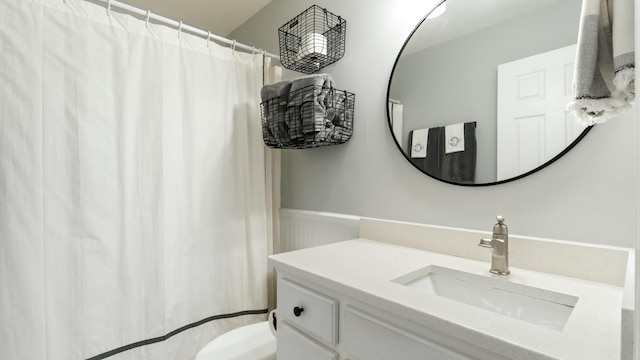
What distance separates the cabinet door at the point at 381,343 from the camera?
623mm

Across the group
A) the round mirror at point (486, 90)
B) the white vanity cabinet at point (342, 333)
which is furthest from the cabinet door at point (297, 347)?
the round mirror at point (486, 90)

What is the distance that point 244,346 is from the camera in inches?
49.3

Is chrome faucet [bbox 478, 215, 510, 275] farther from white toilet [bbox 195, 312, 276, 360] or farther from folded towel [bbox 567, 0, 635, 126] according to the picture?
white toilet [bbox 195, 312, 276, 360]

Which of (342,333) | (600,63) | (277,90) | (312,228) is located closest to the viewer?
(600,63)

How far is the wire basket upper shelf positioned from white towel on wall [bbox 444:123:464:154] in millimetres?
721

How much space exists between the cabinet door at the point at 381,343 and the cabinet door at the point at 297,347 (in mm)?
91

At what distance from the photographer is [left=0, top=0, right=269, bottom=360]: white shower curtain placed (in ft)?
3.59

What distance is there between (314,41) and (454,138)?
0.84 metres

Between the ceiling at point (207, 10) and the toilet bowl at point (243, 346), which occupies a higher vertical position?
the ceiling at point (207, 10)

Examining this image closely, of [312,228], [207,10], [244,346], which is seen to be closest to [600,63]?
[312,228]

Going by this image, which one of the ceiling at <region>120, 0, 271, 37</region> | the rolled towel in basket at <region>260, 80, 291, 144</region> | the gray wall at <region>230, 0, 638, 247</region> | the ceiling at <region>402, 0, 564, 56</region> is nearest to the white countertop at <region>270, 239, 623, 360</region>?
the gray wall at <region>230, 0, 638, 247</region>

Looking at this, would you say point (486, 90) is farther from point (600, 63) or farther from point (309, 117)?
point (309, 117)

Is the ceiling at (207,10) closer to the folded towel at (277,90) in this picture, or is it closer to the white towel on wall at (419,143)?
the folded towel at (277,90)

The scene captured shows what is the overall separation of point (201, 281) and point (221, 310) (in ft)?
0.66
